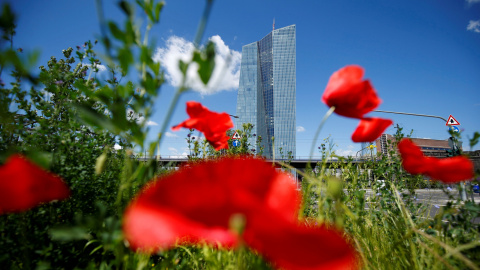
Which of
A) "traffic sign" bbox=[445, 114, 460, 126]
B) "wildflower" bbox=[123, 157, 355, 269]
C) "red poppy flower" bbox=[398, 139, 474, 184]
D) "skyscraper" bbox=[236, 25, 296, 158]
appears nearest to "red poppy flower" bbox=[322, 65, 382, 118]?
"red poppy flower" bbox=[398, 139, 474, 184]

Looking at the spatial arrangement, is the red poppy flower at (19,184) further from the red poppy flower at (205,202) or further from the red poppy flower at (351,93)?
the red poppy flower at (351,93)

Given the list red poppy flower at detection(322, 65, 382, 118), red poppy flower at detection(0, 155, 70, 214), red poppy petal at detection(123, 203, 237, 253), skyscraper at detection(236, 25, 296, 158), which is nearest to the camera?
red poppy petal at detection(123, 203, 237, 253)

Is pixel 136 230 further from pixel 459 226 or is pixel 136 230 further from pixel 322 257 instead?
pixel 459 226

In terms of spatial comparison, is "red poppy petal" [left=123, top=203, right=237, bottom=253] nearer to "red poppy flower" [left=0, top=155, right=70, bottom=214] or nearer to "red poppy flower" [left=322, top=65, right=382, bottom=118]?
"red poppy flower" [left=0, top=155, right=70, bottom=214]

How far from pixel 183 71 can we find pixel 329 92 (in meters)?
0.29

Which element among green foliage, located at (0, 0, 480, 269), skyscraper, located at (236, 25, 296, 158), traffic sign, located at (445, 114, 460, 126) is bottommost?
green foliage, located at (0, 0, 480, 269)

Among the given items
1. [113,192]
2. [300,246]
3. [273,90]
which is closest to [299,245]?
[300,246]

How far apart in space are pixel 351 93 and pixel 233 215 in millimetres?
344

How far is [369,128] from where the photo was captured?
1.52 ft

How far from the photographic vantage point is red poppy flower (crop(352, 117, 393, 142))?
45 centimetres

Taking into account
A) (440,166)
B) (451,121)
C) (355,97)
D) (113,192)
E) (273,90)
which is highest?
(273,90)

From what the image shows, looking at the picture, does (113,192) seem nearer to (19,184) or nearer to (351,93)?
(19,184)

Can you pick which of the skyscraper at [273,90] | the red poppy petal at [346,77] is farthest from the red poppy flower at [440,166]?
the skyscraper at [273,90]

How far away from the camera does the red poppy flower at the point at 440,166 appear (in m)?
0.47
